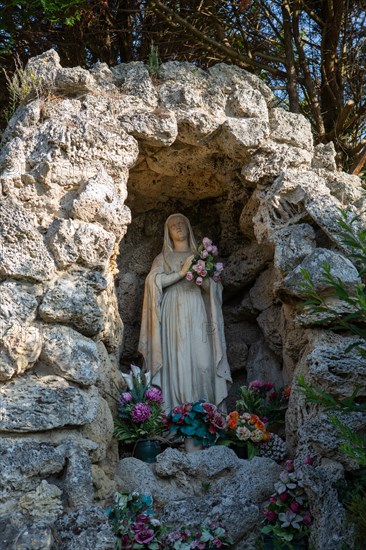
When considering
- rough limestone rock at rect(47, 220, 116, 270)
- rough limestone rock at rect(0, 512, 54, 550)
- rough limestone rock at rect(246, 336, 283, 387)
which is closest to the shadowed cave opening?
rough limestone rock at rect(246, 336, 283, 387)

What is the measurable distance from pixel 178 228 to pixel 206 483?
242 centimetres

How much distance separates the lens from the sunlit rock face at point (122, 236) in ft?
15.6

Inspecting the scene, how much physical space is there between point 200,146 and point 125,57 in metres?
2.27

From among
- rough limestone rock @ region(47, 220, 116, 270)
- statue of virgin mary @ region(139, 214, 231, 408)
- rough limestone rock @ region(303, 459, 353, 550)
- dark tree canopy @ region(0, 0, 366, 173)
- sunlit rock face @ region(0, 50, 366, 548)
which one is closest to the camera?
rough limestone rock @ region(303, 459, 353, 550)

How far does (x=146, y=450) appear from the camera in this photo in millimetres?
5438

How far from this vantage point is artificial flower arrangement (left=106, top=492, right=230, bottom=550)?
464 centimetres

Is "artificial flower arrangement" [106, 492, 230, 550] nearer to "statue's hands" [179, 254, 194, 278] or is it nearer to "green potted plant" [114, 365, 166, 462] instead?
"green potted plant" [114, 365, 166, 462]

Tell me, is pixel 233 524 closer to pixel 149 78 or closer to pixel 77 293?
pixel 77 293

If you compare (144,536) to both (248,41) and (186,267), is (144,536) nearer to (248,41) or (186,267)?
(186,267)

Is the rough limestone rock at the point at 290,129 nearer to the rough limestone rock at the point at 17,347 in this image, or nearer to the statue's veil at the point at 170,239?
the statue's veil at the point at 170,239

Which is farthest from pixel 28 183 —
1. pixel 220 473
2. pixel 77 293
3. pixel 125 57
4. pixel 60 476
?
pixel 125 57

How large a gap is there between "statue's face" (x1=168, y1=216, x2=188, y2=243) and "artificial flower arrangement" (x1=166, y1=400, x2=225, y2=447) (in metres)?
1.71

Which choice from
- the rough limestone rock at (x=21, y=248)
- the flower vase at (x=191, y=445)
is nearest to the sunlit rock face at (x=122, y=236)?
the rough limestone rock at (x=21, y=248)

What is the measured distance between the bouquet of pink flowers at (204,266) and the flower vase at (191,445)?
1.43m
